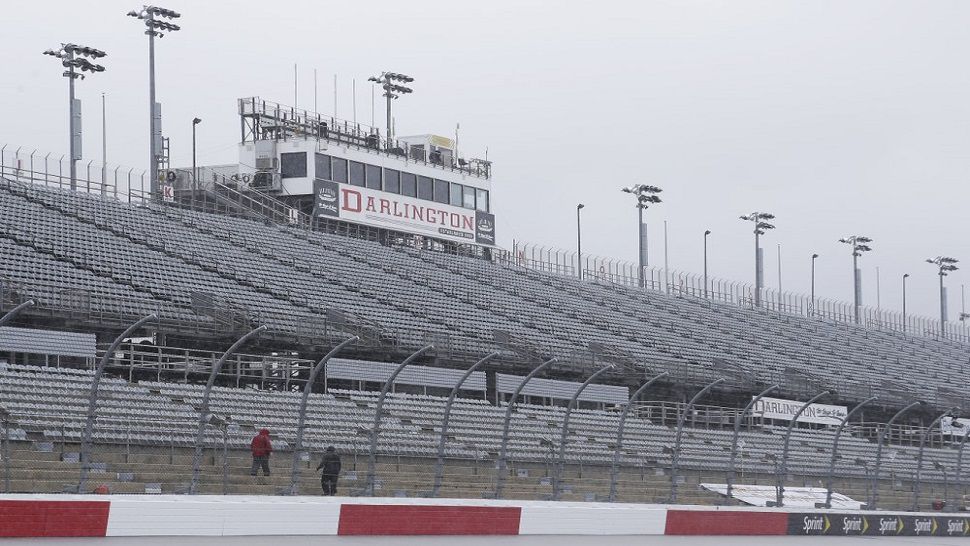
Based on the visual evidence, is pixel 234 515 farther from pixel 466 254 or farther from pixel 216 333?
pixel 466 254

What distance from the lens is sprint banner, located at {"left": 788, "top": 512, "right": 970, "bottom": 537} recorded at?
32.9m

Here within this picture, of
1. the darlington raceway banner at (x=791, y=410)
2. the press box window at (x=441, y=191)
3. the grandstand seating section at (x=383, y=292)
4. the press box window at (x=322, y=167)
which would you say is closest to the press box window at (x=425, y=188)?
the press box window at (x=441, y=191)

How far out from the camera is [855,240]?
294 feet

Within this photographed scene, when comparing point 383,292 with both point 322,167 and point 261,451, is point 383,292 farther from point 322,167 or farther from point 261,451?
point 261,451

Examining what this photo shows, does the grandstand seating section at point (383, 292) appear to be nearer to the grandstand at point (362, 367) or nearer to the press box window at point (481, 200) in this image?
the grandstand at point (362, 367)

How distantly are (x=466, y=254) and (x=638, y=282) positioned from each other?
13.9 metres

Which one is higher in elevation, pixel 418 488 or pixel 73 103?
pixel 73 103

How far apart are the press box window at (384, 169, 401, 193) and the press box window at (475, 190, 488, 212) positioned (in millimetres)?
4729

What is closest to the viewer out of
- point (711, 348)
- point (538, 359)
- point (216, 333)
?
point (216, 333)

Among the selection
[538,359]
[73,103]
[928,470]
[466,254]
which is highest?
[73,103]

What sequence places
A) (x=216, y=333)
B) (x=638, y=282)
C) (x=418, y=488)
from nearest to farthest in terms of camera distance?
1. (x=418, y=488)
2. (x=216, y=333)
3. (x=638, y=282)

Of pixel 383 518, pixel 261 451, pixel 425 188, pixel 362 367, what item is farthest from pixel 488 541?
pixel 425 188

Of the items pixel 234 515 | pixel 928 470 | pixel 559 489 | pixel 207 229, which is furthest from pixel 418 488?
pixel 928 470

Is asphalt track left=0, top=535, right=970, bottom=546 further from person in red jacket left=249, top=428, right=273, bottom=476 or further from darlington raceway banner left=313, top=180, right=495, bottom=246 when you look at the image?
darlington raceway banner left=313, top=180, right=495, bottom=246
